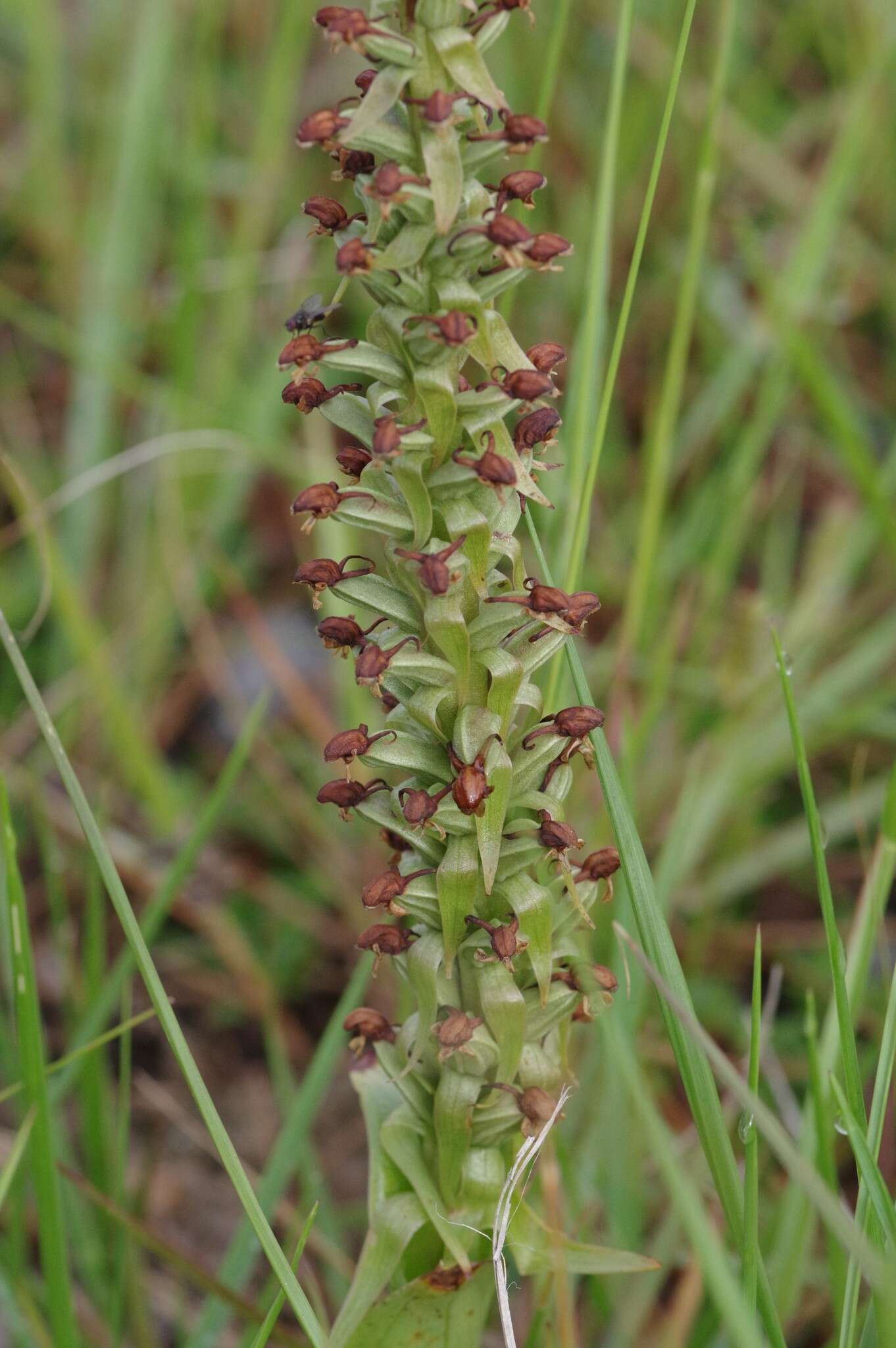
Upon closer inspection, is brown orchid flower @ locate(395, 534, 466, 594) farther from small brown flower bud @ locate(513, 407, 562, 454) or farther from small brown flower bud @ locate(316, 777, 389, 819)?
small brown flower bud @ locate(316, 777, 389, 819)

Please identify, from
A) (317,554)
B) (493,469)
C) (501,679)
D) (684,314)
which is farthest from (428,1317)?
(317,554)

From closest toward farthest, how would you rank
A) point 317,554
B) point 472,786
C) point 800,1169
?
point 800,1169 → point 472,786 → point 317,554

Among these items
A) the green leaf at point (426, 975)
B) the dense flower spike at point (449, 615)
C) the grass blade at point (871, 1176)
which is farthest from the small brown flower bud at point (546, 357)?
the grass blade at point (871, 1176)

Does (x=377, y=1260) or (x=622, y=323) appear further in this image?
(x=622, y=323)

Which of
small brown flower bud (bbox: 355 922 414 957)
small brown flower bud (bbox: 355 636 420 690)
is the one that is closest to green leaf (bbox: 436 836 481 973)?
small brown flower bud (bbox: 355 922 414 957)

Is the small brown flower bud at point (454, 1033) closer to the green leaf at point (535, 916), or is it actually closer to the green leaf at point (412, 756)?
the green leaf at point (535, 916)

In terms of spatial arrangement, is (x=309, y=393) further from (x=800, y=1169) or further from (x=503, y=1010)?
(x=800, y=1169)

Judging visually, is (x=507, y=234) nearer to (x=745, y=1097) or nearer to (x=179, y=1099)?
(x=745, y=1097)
